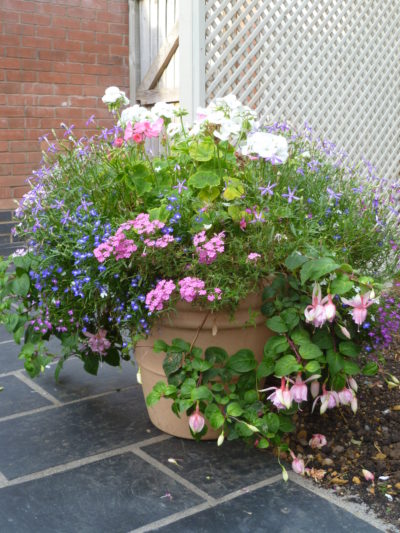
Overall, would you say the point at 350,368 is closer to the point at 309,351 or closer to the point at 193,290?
the point at 309,351

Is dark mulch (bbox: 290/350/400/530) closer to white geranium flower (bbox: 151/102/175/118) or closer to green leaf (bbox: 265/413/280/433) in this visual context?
green leaf (bbox: 265/413/280/433)

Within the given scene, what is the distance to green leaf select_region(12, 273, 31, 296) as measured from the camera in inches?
81.6

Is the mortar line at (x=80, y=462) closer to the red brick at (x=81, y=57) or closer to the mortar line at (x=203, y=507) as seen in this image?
the mortar line at (x=203, y=507)

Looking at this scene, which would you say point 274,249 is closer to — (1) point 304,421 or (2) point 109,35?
(1) point 304,421

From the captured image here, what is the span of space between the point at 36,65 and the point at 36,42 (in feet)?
0.57

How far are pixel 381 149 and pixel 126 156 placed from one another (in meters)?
3.50

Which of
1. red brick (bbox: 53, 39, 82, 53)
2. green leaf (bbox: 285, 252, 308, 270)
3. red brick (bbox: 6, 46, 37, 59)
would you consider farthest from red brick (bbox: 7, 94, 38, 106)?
green leaf (bbox: 285, 252, 308, 270)

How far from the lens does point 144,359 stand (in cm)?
205

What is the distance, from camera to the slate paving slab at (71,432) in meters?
1.93

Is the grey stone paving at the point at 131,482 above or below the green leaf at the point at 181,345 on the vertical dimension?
below

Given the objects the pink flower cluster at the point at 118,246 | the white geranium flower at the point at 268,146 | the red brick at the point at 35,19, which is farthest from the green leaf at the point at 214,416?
the red brick at the point at 35,19

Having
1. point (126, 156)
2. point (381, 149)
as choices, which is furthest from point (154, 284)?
point (381, 149)

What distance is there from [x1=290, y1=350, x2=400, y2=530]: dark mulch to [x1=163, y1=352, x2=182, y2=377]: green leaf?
0.45 meters

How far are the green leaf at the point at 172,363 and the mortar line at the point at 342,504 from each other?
1.43 ft
